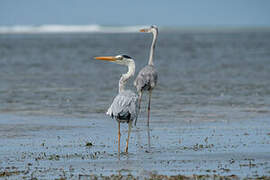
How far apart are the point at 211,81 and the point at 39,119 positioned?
10.9 meters

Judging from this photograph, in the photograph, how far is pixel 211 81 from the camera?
24.4 metres

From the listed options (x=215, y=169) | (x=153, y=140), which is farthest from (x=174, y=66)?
(x=215, y=169)

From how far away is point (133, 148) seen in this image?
1132 cm

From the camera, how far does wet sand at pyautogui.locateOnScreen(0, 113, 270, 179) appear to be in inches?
360

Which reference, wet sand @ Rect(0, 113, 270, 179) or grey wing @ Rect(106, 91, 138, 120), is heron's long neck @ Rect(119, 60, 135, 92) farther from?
wet sand @ Rect(0, 113, 270, 179)

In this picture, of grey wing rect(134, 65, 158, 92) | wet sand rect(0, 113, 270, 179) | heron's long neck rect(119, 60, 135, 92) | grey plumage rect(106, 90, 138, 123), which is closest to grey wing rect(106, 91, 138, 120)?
grey plumage rect(106, 90, 138, 123)

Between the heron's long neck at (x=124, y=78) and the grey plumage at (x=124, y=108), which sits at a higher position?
the heron's long neck at (x=124, y=78)

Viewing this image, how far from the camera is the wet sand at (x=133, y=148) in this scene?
9.14m

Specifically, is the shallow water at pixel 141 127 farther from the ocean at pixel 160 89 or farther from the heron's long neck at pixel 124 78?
the heron's long neck at pixel 124 78

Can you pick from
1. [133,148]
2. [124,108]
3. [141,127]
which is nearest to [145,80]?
[141,127]

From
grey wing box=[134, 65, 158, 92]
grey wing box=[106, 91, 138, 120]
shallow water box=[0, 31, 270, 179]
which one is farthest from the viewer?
grey wing box=[134, 65, 158, 92]

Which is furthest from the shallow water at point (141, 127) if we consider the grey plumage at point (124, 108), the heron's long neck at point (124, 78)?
the heron's long neck at point (124, 78)

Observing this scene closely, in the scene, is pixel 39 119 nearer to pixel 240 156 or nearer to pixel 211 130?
pixel 211 130

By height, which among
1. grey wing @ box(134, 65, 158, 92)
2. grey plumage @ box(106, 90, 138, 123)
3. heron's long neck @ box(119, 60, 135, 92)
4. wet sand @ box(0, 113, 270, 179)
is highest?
grey wing @ box(134, 65, 158, 92)
